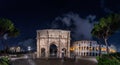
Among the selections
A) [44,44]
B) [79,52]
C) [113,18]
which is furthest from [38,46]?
[79,52]

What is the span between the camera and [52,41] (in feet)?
298

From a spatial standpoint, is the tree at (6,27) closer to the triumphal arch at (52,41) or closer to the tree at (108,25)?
the triumphal arch at (52,41)

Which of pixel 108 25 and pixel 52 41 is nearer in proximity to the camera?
pixel 108 25

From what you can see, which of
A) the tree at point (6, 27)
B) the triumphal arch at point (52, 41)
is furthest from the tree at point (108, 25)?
the tree at point (6, 27)

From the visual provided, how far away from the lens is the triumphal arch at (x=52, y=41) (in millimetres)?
90188

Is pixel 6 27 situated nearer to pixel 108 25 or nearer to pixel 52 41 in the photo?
pixel 52 41

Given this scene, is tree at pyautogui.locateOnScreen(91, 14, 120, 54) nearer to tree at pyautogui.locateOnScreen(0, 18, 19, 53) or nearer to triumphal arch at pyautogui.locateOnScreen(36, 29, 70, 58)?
triumphal arch at pyautogui.locateOnScreen(36, 29, 70, 58)

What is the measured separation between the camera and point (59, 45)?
91.0 m

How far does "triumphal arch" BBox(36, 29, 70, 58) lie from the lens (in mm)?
90188

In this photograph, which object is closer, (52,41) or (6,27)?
(6,27)

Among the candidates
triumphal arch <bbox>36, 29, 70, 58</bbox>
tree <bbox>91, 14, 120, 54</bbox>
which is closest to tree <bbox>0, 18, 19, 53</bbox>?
triumphal arch <bbox>36, 29, 70, 58</bbox>

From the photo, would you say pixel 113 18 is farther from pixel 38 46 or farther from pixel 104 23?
pixel 38 46

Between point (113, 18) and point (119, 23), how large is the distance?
1928 mm

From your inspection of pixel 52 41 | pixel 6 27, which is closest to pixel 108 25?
pixel 52 41
